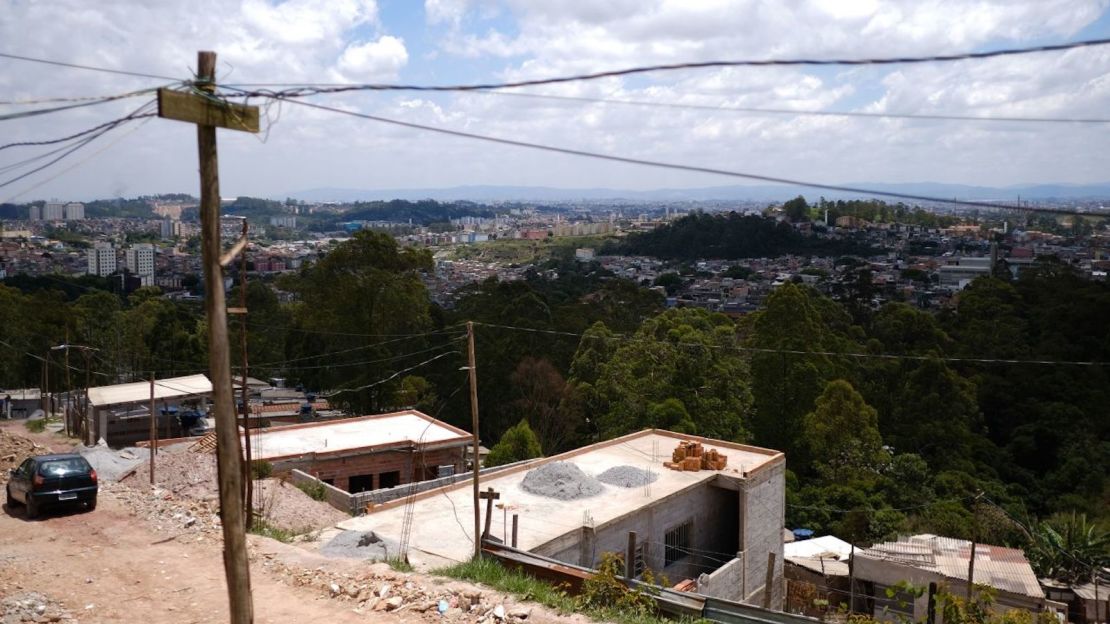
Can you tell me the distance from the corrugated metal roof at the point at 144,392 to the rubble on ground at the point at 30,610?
13718 mm

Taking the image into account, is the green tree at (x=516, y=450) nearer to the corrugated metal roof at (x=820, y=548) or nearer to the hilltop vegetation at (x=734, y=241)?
the corrugated metal roof at (x=820, y=548)

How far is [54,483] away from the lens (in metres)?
13.0

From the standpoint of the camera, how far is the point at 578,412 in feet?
108

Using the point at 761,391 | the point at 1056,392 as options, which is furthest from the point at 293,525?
the point at 1056,392

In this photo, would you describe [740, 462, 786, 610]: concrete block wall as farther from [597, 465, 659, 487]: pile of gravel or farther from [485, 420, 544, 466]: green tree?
[485, 420, 544, 466]: green tree

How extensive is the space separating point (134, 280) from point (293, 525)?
2328 inches

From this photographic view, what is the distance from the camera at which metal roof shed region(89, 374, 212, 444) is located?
2322 cm

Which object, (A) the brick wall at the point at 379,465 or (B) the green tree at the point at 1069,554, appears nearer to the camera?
(B) the green tree at the point at 1069,554

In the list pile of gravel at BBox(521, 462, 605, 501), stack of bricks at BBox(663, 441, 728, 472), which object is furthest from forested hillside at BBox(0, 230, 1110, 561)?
pile of gravel at BBox(521, 462, 605, 501)

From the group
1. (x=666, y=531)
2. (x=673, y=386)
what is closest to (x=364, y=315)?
(x=673, y=386)

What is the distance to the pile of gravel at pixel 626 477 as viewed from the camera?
18.3m

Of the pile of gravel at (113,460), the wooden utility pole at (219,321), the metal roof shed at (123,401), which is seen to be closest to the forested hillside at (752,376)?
the metal roof shed at (123,401)

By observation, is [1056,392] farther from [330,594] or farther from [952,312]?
[330,594]

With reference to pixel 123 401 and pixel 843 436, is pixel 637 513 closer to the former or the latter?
pixel 123 401
